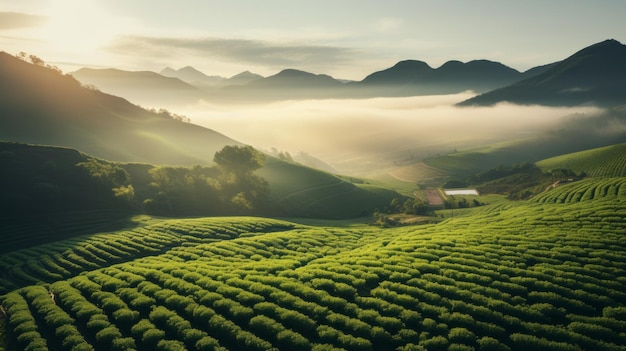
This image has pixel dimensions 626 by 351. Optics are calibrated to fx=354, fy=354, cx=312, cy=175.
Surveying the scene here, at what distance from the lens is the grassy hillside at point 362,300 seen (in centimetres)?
2539

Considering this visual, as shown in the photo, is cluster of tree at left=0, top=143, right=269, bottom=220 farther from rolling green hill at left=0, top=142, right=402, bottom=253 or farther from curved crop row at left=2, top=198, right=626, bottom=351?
curved crop row at left=2, top=198, right=626, bottom=351

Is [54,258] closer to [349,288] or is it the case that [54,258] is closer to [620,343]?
[349,288]

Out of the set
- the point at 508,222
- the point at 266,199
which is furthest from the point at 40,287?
the point at 266,199

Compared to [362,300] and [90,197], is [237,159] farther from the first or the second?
[362,300]

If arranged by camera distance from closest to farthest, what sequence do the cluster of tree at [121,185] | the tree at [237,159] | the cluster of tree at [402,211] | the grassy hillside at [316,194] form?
the cluster of tree at [121,185] < the cluster of tree at [402,211] < the tree at [237,159] < the grassy hillside at [316,194]

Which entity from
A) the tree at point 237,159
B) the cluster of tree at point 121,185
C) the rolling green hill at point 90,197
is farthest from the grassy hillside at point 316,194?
the tree at point 237,159

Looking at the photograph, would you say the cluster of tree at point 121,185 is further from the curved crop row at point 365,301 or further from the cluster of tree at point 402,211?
the curved crop row at point 365,301

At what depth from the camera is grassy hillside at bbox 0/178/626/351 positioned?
2539cm

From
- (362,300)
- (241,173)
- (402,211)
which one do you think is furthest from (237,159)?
(362,300)

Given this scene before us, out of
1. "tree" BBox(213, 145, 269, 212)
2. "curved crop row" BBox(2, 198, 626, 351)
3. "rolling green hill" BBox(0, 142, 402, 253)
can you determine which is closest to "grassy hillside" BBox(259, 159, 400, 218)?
"rolling green hill" BBox(0, 142, 402, 253)

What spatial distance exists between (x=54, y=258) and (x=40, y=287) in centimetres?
1737

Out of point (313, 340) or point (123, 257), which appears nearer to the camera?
point (313, 340)

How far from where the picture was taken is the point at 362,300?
1183 inches

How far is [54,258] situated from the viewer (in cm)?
5488
